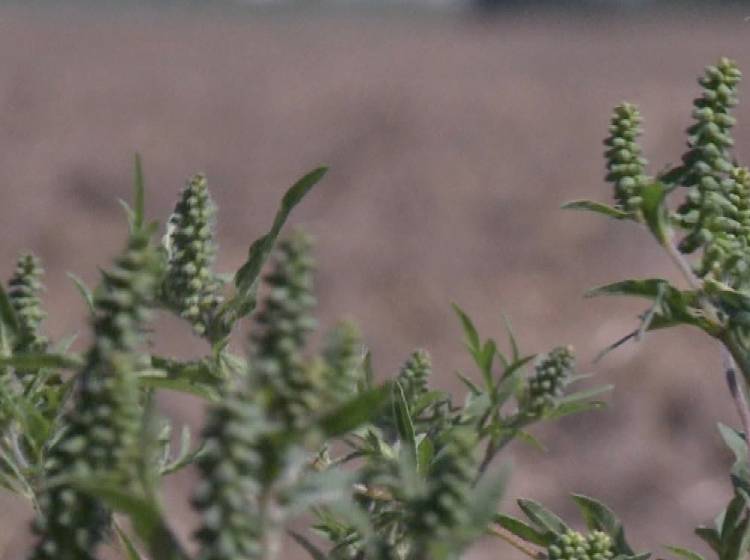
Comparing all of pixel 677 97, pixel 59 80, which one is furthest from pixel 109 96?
pixel 677 97

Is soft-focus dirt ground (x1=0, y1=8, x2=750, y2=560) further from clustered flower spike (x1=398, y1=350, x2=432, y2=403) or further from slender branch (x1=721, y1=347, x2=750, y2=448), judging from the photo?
slender branch (x1=721, y1=347, x2=750, y2=448)

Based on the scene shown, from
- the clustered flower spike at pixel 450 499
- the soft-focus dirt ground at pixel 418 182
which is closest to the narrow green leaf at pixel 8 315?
the clustered flower spike at pixel 450 499

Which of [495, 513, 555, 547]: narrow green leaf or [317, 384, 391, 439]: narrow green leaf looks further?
[495, 513, 555, 547]: narrow green leaf

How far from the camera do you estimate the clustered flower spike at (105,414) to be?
2.59 ft

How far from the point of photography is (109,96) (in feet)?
45.4

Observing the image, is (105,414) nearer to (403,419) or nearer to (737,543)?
(403,419)

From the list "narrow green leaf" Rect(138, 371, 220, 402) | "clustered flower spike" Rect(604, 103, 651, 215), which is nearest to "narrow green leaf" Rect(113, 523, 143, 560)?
"narrow green leaf" Rect(138, 371, 220, 402)

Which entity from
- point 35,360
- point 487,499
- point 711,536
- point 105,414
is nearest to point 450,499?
point 487,499

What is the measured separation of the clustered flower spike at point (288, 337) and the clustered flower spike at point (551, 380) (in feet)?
2.40

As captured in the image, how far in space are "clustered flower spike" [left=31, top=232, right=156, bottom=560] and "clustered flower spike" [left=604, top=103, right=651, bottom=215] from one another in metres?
0.48

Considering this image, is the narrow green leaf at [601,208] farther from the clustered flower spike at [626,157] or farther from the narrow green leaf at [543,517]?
the narrow green leaf at [543,517]

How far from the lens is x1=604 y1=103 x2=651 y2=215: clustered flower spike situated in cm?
117

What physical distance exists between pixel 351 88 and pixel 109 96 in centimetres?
235

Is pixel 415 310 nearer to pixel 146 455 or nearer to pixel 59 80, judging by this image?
pixel 59 80
